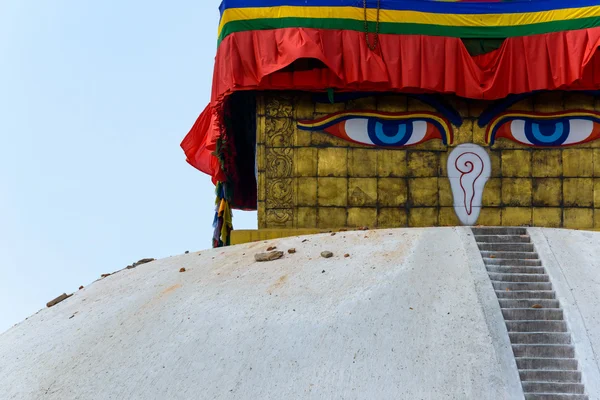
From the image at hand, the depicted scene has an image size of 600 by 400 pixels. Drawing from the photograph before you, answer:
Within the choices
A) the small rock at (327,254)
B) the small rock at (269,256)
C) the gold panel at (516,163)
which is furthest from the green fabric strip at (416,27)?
the small rock at (327,254)

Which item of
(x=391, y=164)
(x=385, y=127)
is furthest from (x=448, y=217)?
(x=385, y=127)

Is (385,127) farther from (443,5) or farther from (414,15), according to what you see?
(443,5)

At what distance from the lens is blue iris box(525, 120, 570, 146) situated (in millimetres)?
14047

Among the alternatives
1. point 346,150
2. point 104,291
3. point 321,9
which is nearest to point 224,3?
point 321,9

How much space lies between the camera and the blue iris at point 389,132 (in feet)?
46.0

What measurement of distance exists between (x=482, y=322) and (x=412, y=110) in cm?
679

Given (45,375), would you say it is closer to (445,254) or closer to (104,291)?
(104,291)

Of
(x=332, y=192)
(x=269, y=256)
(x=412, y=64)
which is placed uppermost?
(x=412, y=64)

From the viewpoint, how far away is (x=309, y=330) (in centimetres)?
794

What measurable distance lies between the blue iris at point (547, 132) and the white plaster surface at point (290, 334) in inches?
176

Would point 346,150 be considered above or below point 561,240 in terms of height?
above

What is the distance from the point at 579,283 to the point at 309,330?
320 centimetres

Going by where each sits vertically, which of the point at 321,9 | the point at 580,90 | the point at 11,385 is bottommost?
the point at 11,385

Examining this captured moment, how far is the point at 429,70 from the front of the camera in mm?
13594
